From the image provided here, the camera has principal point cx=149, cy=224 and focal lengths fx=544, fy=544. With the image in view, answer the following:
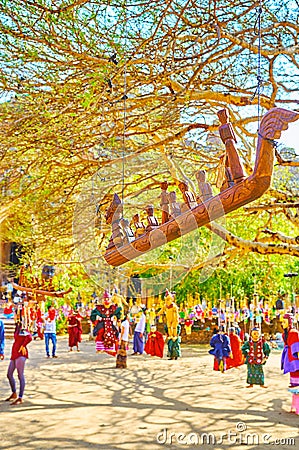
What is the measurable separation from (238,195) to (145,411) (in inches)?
230

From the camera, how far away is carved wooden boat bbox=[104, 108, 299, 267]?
220cm

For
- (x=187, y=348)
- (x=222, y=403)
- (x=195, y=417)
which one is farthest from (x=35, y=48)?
(x=187, y=348)

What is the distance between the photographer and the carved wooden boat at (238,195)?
2.20 metres

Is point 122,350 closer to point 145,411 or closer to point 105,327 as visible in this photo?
point 105,327

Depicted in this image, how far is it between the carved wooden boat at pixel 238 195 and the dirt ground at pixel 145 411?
3.66 meters

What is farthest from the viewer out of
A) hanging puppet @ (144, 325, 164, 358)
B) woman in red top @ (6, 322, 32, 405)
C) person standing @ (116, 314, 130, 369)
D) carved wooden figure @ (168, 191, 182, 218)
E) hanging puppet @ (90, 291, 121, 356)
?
hanging puppet @ (144, 325, 164, 358)

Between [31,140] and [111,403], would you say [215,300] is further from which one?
[31,140]

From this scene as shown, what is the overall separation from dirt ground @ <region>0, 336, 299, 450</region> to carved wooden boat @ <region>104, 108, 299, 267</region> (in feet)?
12.0

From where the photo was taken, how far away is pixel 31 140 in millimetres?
6535

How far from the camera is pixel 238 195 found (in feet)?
7.93

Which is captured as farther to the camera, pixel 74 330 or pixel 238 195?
pixel 74 330

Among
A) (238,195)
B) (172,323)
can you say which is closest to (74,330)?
(172,323)

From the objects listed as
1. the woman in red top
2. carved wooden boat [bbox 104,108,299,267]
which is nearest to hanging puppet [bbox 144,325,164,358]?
the woman in red top

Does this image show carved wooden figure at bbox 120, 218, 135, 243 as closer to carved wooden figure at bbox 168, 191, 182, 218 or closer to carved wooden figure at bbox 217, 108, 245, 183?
carved wooden figure at bbox 168, 191, 182, 218
